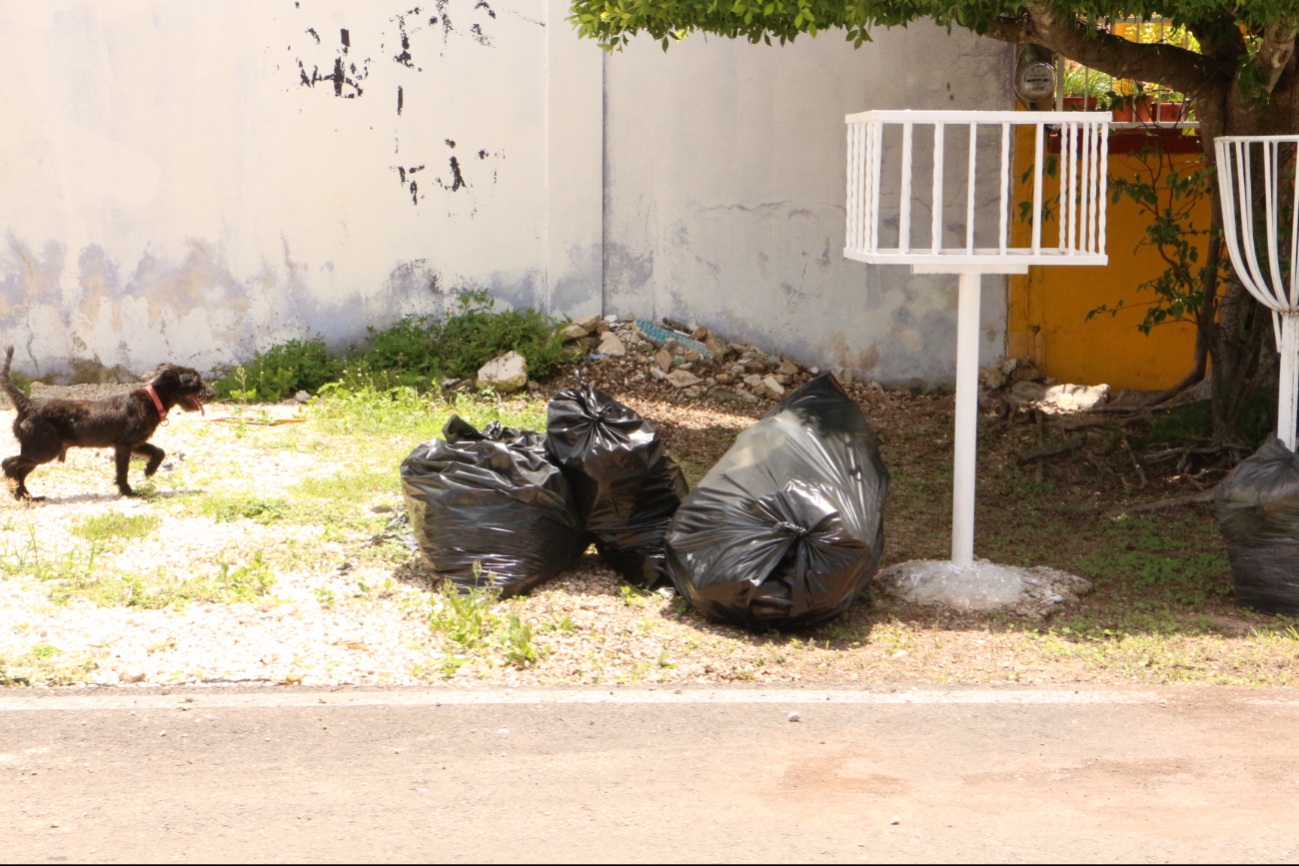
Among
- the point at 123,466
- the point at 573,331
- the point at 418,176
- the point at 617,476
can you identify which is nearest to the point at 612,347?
the point at 573,331

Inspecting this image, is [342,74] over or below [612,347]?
over

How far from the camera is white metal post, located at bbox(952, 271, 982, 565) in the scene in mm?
5008

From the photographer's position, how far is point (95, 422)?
606 centimetres

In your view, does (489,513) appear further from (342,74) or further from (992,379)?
(992,379)

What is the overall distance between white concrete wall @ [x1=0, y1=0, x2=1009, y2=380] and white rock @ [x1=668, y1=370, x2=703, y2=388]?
71 cm

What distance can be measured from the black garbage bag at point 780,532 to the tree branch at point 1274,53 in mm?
2777

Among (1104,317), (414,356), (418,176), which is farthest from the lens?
(418,176)

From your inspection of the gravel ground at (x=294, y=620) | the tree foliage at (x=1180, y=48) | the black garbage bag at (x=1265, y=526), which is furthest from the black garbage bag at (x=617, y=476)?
the black garbage bag at (x=1265, y=526)

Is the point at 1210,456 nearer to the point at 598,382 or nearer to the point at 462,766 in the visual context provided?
the point at 598,382

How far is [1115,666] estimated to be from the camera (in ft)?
14.4

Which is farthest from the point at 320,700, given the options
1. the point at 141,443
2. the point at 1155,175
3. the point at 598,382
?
the point at 1155,175

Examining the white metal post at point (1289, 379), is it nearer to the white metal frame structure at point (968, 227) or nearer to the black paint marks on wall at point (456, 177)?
the white metal frame structure at point (968, 227)

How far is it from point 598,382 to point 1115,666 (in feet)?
16.2

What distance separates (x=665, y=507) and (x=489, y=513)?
762mm
